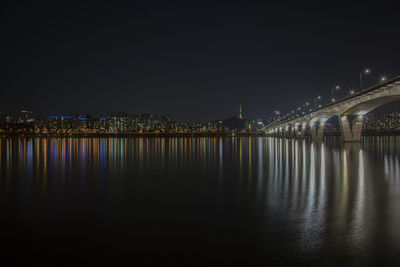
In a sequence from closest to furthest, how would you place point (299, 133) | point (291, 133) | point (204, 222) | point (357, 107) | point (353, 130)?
point (204, 222), point (357, 107), point (353, 130), point (299, 133), point (291, 133)

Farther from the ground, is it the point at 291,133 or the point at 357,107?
the point at 357,107

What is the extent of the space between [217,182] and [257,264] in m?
9.38

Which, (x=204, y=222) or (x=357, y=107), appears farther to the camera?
(x=357, y=107)

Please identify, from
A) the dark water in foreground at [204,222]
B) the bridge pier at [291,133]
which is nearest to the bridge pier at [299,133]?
the bridge pier at [291,133]

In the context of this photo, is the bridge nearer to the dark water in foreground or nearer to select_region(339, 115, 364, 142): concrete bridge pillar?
select_region(339, 115, 364, 142): concrete bridge pillar

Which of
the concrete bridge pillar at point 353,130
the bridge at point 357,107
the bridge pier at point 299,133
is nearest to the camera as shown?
the bridge at point 357,107

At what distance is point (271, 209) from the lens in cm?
955

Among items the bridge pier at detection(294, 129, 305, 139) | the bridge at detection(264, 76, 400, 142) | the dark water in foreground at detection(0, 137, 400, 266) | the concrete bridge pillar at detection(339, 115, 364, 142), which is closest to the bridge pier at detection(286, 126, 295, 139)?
the bridge pier at detection(294, 129, 305, 139)

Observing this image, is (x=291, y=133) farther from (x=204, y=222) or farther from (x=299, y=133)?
(x=204, y=222)

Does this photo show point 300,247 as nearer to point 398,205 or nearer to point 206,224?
point 206,224

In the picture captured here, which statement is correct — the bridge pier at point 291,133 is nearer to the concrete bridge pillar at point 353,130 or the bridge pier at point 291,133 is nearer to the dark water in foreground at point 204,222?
the concrete bridge pillar at point 353,130

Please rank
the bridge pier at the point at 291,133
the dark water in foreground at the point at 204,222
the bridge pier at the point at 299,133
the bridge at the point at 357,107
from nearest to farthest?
the dark water in foreground at the point at 204,222 → the bridge at the point at 357,107 → the bridge pier at the point at 299,133 → the bridge pier at the point at 291,133

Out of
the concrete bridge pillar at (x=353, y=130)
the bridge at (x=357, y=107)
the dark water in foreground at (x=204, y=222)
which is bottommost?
the dark water in foreground at (x=204, y=222)

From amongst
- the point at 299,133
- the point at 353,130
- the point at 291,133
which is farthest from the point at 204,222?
the point at 291,133
